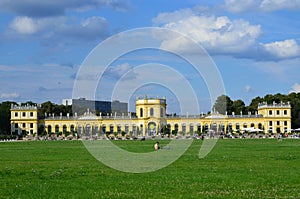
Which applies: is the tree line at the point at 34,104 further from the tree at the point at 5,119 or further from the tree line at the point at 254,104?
the tree line at the point at 254,104

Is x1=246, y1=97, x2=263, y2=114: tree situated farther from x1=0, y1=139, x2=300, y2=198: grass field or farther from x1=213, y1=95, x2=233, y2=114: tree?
x1=0, y1=139, x2=300, y2=198: grass field

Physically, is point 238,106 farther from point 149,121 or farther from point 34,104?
point 34,104

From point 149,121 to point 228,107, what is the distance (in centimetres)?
1727

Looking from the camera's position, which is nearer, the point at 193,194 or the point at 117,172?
the point at 193,194

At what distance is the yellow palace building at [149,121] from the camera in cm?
11694

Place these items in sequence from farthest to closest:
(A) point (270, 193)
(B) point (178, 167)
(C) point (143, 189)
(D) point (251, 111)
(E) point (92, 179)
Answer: (D) point (251, 111) → (B) point (178, 167) → (E) point (92, 179) → (C) point (143, 189) → (A) point (270, 193)

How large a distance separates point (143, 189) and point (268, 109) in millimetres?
105074

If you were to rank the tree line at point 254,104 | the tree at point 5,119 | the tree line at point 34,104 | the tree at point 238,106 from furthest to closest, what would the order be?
the tree at point 238,106
the tree line at point 34,104
the tree at point 5,119
the tree line at point 254,104

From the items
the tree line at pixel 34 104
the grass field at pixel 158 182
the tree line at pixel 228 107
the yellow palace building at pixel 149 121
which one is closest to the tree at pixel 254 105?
the tree line at pixel 228 107

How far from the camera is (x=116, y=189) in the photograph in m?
14.2

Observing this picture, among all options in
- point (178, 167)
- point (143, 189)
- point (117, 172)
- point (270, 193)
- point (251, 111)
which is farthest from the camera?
point (251, 111)

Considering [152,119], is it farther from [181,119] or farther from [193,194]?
[193,194]

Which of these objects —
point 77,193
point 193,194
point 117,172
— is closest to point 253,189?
point 193,194

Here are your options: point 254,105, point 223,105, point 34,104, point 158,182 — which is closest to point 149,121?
point 223,105
